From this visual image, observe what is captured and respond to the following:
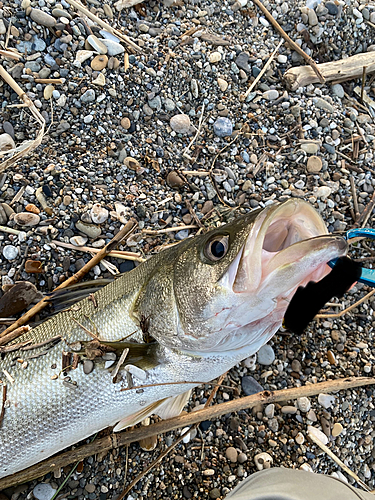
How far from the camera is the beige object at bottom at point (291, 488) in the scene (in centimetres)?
242

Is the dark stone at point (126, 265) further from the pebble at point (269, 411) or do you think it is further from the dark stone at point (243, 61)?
the dark stone at point (243, 61)

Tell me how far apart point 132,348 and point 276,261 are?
1.07 metres

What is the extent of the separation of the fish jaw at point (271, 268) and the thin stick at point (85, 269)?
138 cm

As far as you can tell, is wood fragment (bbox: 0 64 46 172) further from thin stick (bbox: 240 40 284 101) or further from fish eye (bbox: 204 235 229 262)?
fish eye (bbox: 204 235 229 262)

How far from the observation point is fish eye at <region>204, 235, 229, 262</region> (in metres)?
2.03

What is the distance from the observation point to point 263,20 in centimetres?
388

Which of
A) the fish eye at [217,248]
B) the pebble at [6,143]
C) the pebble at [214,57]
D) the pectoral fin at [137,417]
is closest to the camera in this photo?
the fish eye at [217,248]

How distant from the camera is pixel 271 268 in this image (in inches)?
72.7

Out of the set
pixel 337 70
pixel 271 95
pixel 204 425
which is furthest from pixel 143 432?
pixel 337 70

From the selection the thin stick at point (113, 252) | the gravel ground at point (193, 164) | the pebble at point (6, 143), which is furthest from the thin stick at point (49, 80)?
the thin stick at point (113, 252)

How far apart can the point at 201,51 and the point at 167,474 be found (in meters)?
3.47

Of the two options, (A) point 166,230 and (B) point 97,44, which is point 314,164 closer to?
(A) point 166,230

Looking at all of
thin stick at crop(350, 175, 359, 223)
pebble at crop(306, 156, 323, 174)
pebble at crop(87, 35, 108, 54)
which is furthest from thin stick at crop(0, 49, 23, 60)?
thin stick at crop(350, 175, 359, 223)

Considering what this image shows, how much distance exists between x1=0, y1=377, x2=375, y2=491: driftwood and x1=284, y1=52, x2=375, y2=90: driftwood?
8.71 feet
